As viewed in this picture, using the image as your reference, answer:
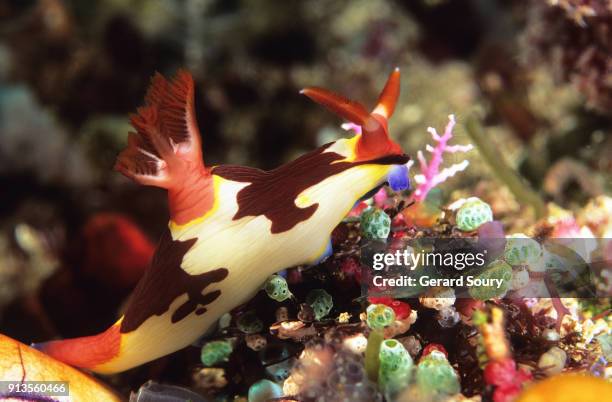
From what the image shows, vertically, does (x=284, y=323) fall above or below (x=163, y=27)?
below

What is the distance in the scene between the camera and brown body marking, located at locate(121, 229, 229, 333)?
1567 millimetres

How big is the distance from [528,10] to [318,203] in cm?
297

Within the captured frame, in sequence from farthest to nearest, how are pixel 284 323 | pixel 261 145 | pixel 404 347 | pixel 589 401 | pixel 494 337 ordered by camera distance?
pixel 261 145 → pixel 284 323 → pixel 404 347 → pixel 494 337 → pixel 589 401

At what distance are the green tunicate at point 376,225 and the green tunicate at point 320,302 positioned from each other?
0.22 meters

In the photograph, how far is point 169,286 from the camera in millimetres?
1585

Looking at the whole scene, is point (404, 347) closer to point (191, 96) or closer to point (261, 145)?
point (191, 96)

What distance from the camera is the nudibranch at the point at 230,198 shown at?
1531 millimetres

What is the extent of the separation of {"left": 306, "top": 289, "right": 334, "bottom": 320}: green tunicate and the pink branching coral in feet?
1.57

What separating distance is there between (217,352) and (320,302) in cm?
43

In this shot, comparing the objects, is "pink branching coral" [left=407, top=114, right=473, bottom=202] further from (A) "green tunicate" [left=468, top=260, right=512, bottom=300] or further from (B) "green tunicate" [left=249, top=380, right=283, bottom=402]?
(B) "green tunicate" [left=249, top=380, right=283, bottom=402]

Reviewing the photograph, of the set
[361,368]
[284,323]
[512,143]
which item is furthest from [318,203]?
[512,143]

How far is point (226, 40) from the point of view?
16.0ft

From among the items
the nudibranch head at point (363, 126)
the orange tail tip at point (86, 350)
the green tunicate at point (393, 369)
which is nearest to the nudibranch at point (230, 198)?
the nudibranch head at point (363, 126)

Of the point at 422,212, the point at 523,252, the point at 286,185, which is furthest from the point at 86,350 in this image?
the point at 523,252
